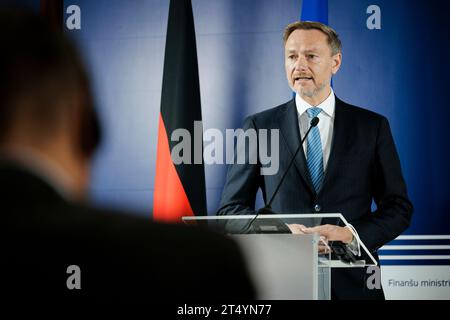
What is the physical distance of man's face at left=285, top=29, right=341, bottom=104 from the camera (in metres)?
5.09

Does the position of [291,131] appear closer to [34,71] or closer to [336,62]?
[336,62]

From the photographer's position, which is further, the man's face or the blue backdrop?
the blue backdrop

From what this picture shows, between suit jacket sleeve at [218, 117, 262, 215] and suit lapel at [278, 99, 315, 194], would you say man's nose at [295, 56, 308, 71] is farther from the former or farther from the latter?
suit jacket sleeve at [218, 117, 262, 215]

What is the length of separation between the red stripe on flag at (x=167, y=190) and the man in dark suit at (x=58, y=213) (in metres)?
4.80

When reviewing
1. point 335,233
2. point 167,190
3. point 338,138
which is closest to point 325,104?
point 338,138

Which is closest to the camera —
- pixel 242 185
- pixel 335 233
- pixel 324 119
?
pixel 335 233

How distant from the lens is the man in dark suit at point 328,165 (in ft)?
14.5

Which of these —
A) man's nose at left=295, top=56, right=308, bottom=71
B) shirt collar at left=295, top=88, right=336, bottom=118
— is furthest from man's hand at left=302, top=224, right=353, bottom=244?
man's nose at left=295, top=56, right=308, bottom=71

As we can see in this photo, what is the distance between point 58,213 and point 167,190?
4.93 m

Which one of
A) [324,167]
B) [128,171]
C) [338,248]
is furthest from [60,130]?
[128,171]

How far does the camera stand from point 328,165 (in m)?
4.80

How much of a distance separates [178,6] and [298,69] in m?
1.22

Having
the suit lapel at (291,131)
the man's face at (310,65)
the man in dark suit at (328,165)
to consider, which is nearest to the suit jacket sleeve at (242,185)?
the man in dark suit at (328,165)

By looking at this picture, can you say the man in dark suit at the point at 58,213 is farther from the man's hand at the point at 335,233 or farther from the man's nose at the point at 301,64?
the man's nose at the point at 301,64
